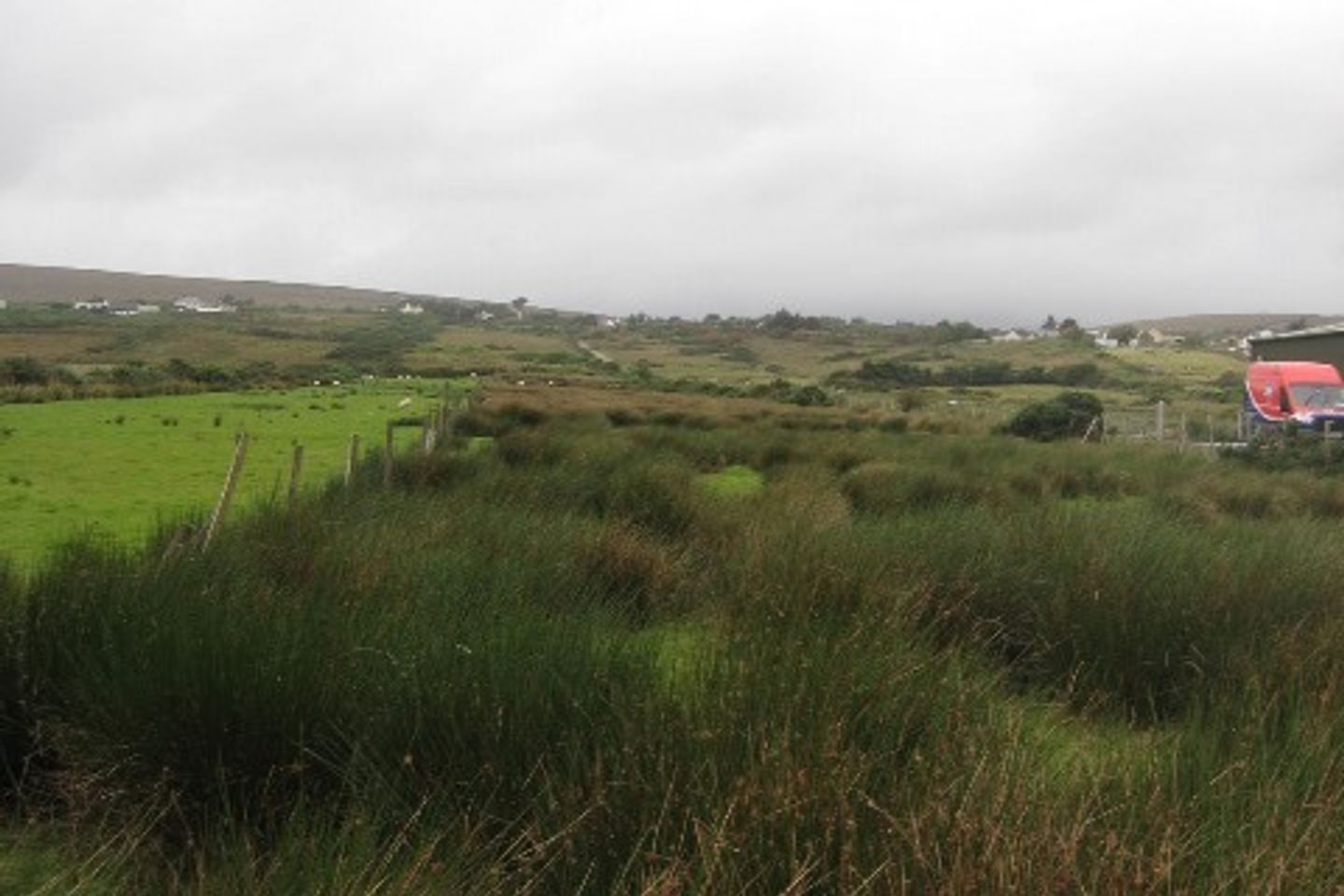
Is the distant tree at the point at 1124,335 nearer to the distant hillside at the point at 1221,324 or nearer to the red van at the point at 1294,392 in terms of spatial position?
the distant hillside at the point at 1221,324

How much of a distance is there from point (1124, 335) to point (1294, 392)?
11555cm

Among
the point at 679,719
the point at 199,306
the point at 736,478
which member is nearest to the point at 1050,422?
the point at 736,478

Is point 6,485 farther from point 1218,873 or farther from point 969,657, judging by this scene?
point 1218,873

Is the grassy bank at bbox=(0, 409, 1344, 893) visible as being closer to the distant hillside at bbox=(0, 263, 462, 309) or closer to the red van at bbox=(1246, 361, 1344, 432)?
the red van at bbox=(1246, 361, 1344, 432)

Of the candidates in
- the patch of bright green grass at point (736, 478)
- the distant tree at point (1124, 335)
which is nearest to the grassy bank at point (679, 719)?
the patch of bright green grass at point (736, 478)

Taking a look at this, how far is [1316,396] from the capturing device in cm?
3206

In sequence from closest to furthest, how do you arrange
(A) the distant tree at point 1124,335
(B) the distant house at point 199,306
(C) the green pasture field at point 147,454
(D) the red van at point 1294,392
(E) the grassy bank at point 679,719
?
(E) the grassy bank at point 679,719 < (C) the green pasture field at point 147,454 < (D) the red van at point 1294,392 < (A) the distant tree at point 1124,335 < (B) the distant house at point 199,306

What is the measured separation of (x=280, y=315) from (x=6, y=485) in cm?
13807

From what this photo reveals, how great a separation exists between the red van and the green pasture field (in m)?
22.3

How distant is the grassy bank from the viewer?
9.93 feet

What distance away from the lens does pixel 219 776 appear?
13.0ft

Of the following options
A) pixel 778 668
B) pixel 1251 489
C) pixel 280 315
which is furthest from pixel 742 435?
pixel 280 315

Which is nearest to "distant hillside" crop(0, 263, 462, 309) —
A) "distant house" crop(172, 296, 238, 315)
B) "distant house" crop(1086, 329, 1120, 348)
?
"distant house" crop(172, 296, 238, 315)

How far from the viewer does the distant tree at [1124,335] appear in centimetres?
13538
